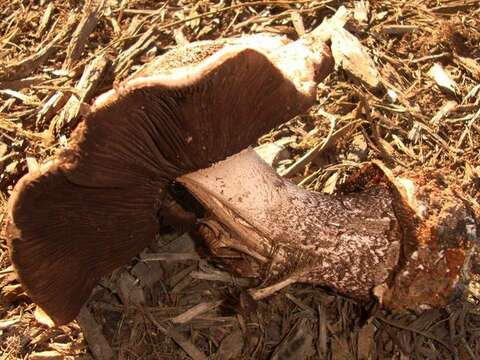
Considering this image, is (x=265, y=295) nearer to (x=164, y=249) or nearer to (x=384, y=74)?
(x=164, y=249)

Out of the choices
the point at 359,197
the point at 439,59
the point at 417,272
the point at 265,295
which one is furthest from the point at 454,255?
the point at 439,59

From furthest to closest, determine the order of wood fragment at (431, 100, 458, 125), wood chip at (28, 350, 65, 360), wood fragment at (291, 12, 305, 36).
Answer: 1. wood fragment at (291, 12, 305, 36)
2. wood fragment at (431, 100, 458, 125)
3. wood chip at (28, 350, 65, 360)

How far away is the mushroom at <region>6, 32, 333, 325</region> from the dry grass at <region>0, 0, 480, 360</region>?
48 cm

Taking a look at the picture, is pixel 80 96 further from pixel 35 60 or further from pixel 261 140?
pixel 261 140

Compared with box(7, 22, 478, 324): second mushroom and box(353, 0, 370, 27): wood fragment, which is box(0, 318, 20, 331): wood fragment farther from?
box(353, 0, 370, 27): wood fragment

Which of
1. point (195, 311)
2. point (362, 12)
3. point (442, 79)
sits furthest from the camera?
point (362, 12)

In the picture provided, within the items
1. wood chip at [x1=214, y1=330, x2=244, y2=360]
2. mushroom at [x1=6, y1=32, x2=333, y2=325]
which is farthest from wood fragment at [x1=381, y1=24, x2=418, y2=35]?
wood chip at [x1=214, y1=330, x2=244, y2=360]

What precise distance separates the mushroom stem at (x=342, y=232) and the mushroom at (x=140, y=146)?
1.01 ft

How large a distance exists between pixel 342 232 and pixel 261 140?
1.01m

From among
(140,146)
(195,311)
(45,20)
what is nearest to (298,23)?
(45,20)

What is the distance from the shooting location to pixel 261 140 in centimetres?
348

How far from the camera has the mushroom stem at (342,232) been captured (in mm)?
2508

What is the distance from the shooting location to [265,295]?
8.90ft

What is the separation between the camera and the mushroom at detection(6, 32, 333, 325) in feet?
5.84
